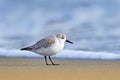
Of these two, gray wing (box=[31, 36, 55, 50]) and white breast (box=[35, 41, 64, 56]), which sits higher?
gray wing (box=[31, 36, 55, 50])

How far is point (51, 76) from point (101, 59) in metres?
3.37

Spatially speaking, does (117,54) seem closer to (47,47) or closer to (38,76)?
(47,47)

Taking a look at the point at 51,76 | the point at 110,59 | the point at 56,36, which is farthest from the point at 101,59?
the point at 51,76

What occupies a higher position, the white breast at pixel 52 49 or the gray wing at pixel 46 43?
the gray wing at pixel 46 43

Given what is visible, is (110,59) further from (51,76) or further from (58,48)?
(51,76)

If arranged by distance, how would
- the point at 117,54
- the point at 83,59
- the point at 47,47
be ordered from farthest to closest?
1. the point at 117,54
2. the point at 83,59
3. the point at 47,47

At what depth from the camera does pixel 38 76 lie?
4770 mm

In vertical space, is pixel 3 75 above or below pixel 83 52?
below

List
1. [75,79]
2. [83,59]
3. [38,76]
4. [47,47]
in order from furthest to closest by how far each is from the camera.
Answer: [83,59] < [47,47] < [38,76] < [75,79]

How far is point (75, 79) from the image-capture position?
4477 millimetres

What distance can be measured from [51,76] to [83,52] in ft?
12.9

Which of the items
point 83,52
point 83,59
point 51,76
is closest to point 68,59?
point 83,59

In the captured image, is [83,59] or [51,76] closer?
[51,76]

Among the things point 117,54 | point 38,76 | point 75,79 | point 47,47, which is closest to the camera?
point 75,79
